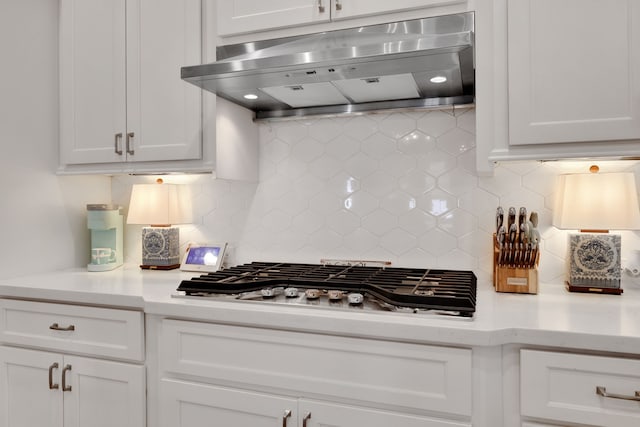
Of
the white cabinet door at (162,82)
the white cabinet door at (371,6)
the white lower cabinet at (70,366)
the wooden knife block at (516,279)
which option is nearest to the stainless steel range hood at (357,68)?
the white cabinet door at (371,6)

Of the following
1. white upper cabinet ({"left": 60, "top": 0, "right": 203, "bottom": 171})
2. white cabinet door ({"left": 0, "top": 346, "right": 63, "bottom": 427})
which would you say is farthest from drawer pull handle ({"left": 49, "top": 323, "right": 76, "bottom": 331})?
white upper cabinet ({"left": 60, "top": 0, "right": 203, "bottom": 171})

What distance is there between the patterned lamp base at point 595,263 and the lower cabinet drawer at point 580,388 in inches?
22.1

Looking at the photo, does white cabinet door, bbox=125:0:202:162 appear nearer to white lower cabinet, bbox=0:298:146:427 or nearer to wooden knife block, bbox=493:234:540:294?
white lower cabinet, bbox=0:298:146:427

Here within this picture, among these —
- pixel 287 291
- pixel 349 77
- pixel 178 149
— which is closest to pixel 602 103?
pixel 349 77

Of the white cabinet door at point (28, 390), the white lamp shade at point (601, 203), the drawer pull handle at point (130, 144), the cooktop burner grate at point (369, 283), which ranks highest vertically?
the drawer pull handle at point (130, 144)

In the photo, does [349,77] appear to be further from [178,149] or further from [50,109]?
[50,109]

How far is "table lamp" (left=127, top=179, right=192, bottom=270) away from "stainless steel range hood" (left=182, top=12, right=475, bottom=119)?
0.60 meters

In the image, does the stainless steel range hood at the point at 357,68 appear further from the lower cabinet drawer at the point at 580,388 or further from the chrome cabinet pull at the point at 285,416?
the chrome cabinet pull at the point at 285,416

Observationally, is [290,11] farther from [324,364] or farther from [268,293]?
[324,364]

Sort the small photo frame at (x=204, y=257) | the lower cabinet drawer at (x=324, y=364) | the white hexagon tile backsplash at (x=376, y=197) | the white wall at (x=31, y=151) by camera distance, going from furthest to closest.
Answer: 1. the small photo frame at (x=204, y=257)
2. the white wall at (x=31, y=151)
3. the white hexagon tile backsplash at (x=376, y=197)
4. the lower cabinet drawer at (x=324, y=364)

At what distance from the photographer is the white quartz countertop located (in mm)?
1168

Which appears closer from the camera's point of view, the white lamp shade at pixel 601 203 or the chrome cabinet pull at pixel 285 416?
the chrome cabinet pull at pixel 285 416

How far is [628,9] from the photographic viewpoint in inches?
54.7

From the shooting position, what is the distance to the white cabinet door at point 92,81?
203 centimetres
